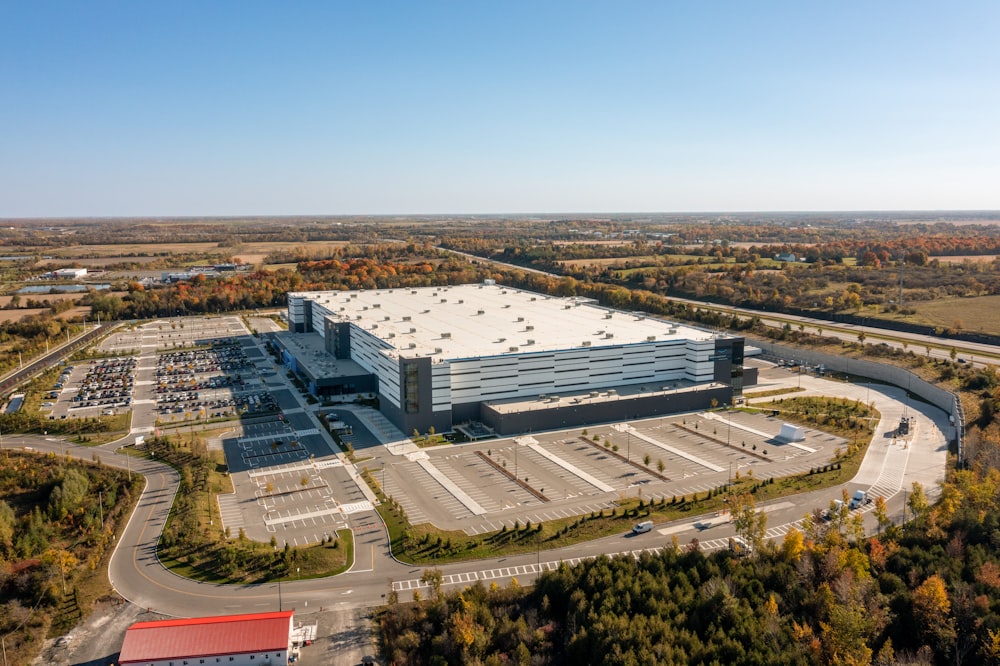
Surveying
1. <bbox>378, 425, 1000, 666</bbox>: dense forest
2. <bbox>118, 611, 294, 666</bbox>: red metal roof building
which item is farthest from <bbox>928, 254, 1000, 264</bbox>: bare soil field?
<bbox>118, 611, 294, 666</bbox>: red metal roof building

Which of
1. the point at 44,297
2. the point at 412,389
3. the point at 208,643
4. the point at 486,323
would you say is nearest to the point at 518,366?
the point at 412,389

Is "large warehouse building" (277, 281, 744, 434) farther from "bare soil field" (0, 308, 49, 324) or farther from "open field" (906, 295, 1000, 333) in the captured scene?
"bare soil field" (0, 308, 49, 324)

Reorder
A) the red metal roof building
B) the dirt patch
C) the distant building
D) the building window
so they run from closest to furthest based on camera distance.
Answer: the red metal roof building → the dirt patch → the building window → the distant building

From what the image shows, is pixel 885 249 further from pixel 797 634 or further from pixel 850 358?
pixel 797 634

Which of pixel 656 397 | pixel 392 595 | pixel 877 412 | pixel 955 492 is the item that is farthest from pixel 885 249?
pixel 392 595

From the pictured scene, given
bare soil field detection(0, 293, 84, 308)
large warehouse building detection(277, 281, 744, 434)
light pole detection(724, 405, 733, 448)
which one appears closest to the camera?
light pole detection(724, 405, 733, 448)
